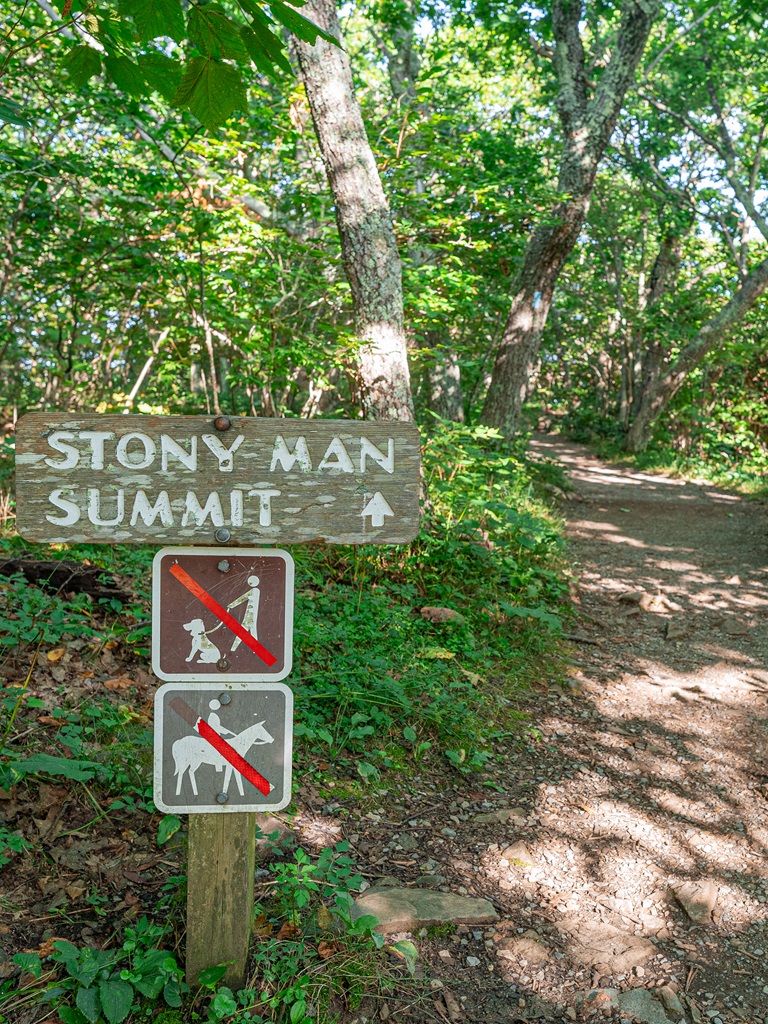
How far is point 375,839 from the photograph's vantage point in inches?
116

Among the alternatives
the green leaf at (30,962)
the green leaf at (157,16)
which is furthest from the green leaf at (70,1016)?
the green leaf at (157,16)

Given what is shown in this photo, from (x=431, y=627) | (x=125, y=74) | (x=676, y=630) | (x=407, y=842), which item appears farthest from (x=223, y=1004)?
(x=676, y=630)

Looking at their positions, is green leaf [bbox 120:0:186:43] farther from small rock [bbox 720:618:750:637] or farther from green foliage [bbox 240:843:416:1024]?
small rock [bbox 720:618:750:637]

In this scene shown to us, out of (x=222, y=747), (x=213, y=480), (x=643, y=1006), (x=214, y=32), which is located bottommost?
(x=643, y=1006)

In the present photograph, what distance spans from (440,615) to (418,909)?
95.8 inches

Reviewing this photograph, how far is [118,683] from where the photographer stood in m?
3.32

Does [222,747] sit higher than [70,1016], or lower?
higher

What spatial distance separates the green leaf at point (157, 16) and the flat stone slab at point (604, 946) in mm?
3003

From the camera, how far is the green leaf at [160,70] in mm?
2311

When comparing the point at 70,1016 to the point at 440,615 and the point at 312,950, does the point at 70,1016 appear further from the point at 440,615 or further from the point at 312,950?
the point at 440,615

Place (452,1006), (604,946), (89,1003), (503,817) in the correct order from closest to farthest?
1. (89,1003)
2. (452,1006)
3. (604,946)
4. (503,817)

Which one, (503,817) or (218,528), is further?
(503,817)

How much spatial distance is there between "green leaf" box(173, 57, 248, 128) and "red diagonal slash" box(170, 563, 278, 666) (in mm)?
1283

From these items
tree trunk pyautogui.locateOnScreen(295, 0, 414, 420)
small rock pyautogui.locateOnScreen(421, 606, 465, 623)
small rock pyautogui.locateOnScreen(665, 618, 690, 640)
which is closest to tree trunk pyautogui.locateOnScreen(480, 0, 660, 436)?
tree trunk pyautogui.locateOnScreen(295, 0, 414, 420)
